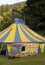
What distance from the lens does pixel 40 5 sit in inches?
1296

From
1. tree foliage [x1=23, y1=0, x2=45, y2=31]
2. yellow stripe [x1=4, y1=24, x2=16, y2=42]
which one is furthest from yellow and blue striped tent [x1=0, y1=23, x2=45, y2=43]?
tree foliage [x1=23, y1=0, x2=45, y2=31]

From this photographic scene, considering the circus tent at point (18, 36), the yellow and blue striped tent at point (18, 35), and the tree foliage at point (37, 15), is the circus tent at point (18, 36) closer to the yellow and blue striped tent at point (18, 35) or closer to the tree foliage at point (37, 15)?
the yellow and blue striped tent at point (18, 35)

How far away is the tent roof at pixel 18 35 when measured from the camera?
1819 centimetres

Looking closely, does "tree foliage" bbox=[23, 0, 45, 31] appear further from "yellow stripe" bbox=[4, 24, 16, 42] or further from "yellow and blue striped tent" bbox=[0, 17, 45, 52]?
"yellow stripe" bbox=[4, 24, 16, 42]

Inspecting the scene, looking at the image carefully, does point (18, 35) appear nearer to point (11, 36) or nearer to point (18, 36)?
point (18, 36)

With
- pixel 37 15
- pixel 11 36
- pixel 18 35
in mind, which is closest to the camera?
pixel 11 36

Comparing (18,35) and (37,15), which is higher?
(18,35)

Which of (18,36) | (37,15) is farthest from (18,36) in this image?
(37,15)

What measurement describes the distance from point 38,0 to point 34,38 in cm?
1613

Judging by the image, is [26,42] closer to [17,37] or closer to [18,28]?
[17,37]

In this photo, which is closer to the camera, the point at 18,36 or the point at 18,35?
the point at 18,36

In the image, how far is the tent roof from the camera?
1819 centimetres

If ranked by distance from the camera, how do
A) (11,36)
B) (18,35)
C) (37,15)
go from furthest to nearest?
(37,15) → (18,35) → (11,36)

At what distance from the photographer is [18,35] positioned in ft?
61.6
